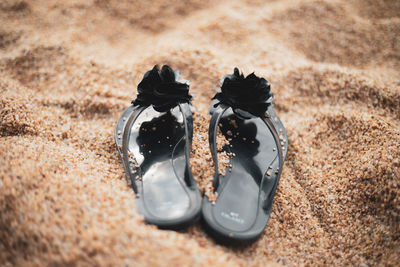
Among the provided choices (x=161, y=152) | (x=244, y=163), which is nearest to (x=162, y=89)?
(x=161, y=152)

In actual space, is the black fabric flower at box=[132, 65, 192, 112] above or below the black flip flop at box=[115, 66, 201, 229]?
above

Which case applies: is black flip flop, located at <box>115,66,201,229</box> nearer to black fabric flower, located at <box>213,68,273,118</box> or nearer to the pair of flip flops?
the pair of flip flops

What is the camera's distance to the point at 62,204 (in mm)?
844

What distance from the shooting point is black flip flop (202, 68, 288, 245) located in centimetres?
89

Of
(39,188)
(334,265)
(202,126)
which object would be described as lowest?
(334,265)

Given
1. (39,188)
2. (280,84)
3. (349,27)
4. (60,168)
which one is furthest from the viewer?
(349,27)

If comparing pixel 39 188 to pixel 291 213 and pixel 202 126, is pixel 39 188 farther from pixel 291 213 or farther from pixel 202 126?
pixel 291 213

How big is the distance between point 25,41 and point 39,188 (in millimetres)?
1300

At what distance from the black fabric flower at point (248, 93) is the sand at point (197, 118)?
0.26m

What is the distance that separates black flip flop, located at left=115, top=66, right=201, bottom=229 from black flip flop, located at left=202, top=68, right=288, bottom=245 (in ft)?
0.32

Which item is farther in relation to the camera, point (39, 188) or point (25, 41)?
point (25, 41)

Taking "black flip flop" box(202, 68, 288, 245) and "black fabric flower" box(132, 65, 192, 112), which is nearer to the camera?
"black flip flop" box(202, 68, 288, 245)

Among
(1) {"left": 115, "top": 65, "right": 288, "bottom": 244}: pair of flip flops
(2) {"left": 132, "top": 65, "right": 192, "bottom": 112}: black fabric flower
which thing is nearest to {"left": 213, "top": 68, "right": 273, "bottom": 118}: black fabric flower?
(1) {"left": 115, "top": 65, "right": 288, "bottom": 244}: pair of flip flops

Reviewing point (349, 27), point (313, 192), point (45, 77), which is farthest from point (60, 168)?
point (349, 27)
